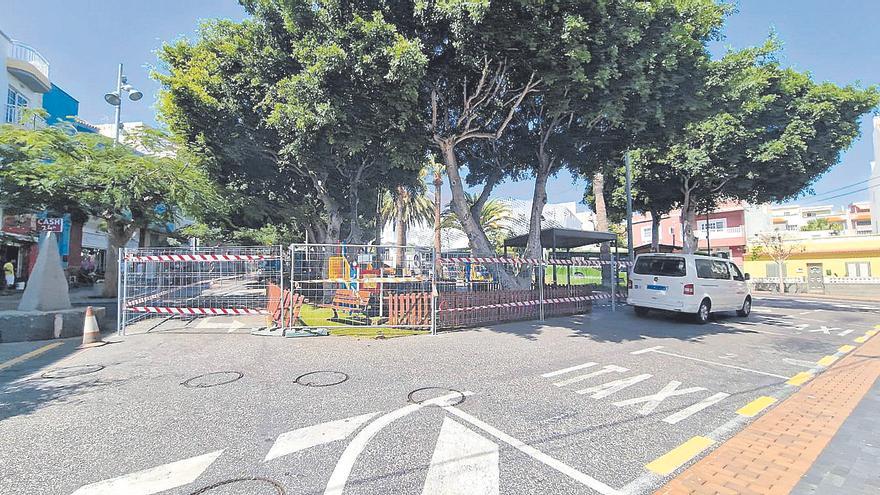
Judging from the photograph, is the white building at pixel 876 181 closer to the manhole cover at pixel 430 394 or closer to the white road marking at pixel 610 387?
the white road marking at pixel 610 387

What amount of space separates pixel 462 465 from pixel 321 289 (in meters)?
7.98

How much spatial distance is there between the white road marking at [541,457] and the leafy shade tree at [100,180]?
13.7 metres

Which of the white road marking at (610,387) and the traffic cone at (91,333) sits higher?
the traffic cone at (91,333)

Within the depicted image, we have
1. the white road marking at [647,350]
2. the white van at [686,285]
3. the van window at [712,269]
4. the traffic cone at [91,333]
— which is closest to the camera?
the white road marking at [647,350]

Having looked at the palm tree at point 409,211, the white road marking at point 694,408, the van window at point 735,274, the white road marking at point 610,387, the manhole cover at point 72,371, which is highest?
the palm tree at point 409,211

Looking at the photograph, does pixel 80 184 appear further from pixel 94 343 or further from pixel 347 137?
pixel 347 137

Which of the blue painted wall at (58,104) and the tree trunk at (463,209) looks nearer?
the tree trunk at (463,209)

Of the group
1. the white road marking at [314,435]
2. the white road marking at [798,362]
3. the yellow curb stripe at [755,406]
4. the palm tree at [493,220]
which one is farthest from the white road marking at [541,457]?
the palm tree at [493,220]

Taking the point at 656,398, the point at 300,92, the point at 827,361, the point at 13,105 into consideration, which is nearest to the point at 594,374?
the point at 656,398

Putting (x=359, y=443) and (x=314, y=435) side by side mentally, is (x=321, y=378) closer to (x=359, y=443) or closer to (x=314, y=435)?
(x=314, y=435)

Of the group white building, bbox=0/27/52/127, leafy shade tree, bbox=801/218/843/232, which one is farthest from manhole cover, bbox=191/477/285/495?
leafy shade tree, bbox=801/218/843/232

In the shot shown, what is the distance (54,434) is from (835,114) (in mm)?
25388

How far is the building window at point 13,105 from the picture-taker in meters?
20.9

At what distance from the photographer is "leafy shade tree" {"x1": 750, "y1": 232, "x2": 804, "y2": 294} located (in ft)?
95.5
